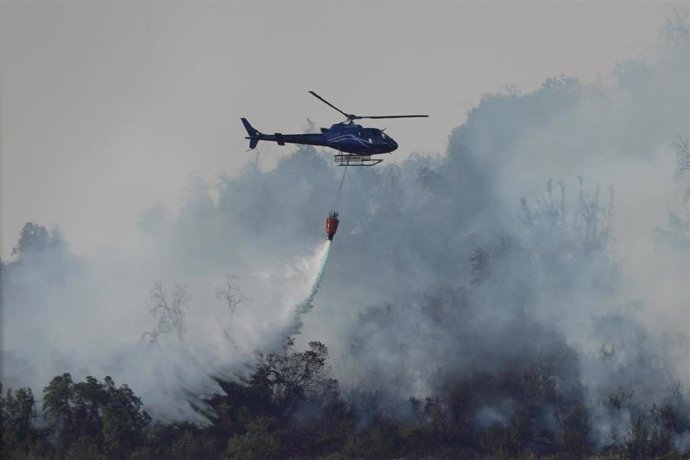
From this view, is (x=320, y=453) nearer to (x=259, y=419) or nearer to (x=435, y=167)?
(x=259, y=419)

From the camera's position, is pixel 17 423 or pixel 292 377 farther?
pixel 292 377

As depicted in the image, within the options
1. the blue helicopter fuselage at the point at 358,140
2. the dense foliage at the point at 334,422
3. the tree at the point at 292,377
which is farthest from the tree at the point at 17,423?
the blue helicopter fuselage at the point at 358,140

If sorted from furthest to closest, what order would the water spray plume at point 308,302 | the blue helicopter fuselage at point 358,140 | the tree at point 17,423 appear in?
1. the water spray plume at point 308,302
2. the tree at point 17,423
3. the blue helicopter fuselage at point 358,140

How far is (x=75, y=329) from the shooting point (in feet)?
419

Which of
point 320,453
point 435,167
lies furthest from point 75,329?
point 435,167

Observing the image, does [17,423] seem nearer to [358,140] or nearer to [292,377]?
[292,377]

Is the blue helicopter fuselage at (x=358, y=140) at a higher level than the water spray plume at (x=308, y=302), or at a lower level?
higher

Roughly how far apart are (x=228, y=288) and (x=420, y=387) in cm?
2779

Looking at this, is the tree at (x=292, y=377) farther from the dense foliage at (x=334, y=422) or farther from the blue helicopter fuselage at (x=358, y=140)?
the blue helicopter fuselage at (x=358, y=140)

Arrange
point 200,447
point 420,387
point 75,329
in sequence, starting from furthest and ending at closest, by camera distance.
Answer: point 75,329
point 420,387
point 200,447

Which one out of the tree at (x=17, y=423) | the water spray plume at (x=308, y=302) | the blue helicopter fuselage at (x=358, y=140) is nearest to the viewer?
the blue helicopter fuselage at (x=358, y=140)

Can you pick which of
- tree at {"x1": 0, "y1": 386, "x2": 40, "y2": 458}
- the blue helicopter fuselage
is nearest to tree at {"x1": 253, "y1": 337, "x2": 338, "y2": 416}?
tree at {"x1": 0, "y1": 386, "x2": 40, "y2": 458}

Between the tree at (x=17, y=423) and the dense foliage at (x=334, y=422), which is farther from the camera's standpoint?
the tree at (x=17, y=423)

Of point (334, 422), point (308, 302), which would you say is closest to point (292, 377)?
point (334, 422)
